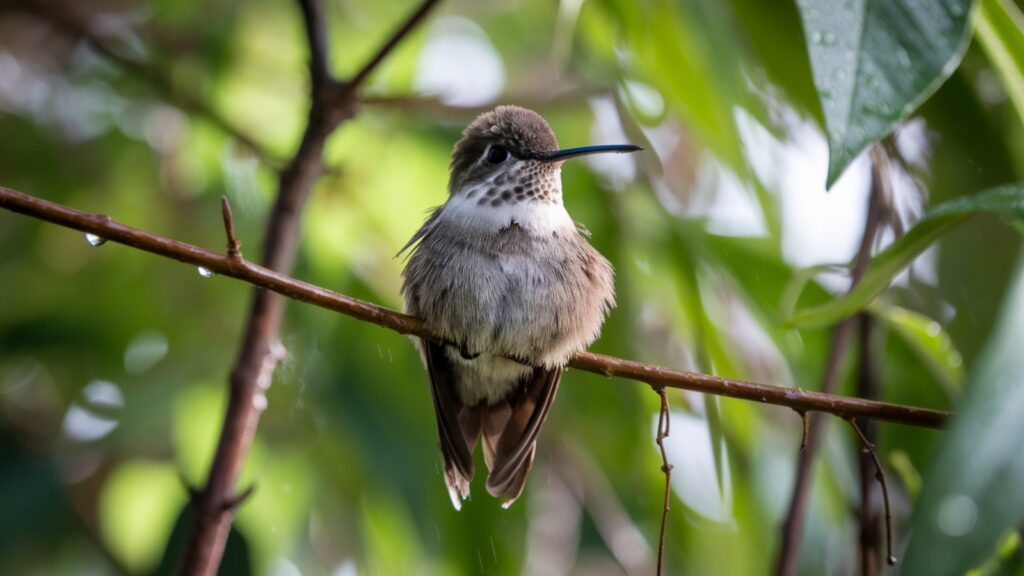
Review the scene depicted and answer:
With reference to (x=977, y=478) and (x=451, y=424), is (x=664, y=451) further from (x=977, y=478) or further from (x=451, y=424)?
(x=451, y=424)

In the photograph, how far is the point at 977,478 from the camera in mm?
1422

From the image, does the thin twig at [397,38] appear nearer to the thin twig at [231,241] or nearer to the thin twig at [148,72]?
the thin twig at [148,72]

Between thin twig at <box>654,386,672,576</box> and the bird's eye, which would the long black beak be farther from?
thin twig at <box>654,386,672,576</box>

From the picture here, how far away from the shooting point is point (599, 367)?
75.5 inches

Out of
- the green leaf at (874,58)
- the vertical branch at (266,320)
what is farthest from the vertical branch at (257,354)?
the green leaf at (874,58)

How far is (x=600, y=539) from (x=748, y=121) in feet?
5.17

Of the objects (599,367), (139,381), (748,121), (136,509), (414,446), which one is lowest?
(136,509)

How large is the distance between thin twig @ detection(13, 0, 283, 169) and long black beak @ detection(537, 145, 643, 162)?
0.69 m

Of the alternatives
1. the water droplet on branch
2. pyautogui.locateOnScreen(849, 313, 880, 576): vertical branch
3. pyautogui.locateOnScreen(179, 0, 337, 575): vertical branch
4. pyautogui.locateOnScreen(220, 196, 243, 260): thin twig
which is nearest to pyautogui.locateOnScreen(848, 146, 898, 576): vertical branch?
pyautogui.locateOnScreen(849, 313, 880, 576): vertical branch

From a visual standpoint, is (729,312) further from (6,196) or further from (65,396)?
(6,196)

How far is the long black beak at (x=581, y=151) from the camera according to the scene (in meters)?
2.40

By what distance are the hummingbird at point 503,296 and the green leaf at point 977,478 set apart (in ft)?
3.39

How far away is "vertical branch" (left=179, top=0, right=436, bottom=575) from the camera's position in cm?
216

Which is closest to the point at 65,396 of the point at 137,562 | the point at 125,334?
the point at 125,334
